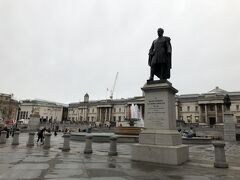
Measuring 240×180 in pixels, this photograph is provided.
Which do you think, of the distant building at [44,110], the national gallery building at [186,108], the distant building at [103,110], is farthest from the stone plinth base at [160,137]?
the distant building at [44,110]

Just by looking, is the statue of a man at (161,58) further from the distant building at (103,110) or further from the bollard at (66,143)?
the distant building at (103,110)

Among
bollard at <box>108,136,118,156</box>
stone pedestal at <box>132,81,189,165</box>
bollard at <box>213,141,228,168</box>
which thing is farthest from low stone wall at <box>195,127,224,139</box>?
stone pedestal at <box>132,81,189,165</box>

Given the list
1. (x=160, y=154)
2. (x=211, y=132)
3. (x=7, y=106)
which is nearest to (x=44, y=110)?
(x=7, y=106)

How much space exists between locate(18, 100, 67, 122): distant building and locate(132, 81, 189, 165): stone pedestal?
146098 mm

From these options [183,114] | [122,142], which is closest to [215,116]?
[183,114]

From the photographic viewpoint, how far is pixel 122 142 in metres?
23.2

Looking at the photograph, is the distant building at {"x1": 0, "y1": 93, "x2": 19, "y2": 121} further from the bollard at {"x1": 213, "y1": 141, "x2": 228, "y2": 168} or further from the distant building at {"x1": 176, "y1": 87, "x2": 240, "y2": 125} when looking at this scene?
the bollard at {"x1": 213, "y1": 141, "x2": 228, "y2": 168}

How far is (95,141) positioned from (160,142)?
16.1m

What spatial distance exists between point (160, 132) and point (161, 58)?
366 centimetres

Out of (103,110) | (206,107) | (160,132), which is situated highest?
(206,107)

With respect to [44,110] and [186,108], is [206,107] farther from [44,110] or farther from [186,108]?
[44,110]

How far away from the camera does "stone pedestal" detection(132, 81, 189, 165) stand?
9203 mm

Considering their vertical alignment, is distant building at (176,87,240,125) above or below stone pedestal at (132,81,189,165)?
above

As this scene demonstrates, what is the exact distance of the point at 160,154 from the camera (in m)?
9.25
